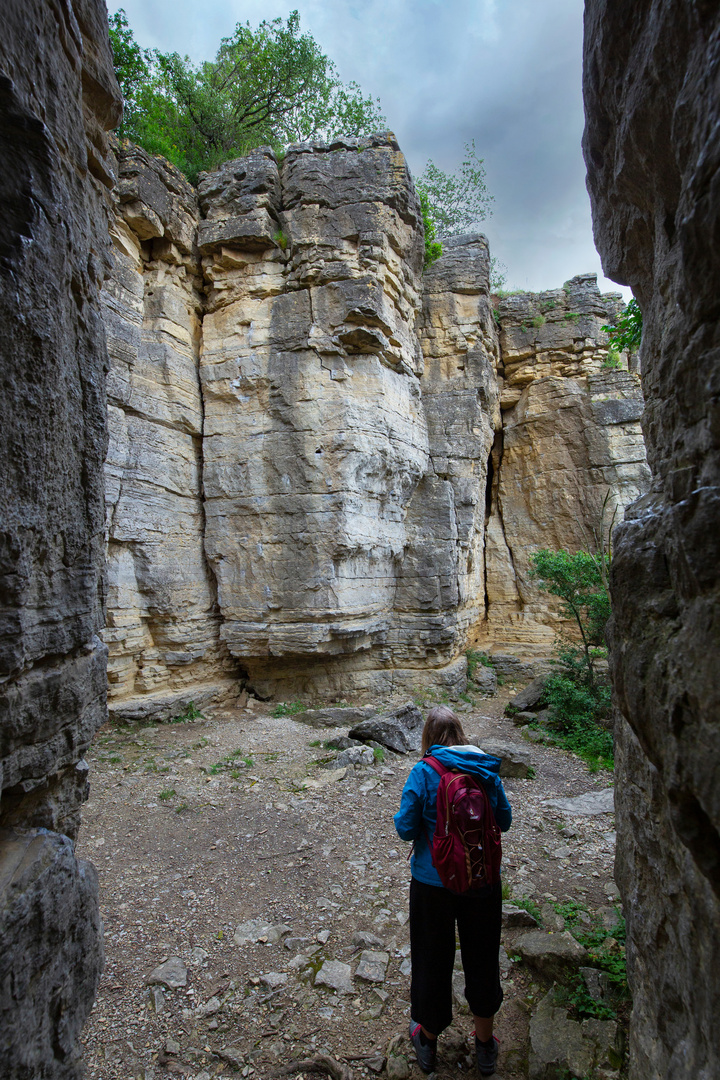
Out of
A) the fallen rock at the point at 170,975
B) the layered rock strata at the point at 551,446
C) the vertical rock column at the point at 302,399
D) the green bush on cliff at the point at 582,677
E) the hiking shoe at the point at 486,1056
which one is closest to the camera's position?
the hiking shoe at the point at 486,1056

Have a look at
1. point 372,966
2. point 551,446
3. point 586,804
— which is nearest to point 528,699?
point 586,804

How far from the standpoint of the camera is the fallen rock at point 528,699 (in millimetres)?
9586

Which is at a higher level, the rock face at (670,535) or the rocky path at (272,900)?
the rock face at (670,535)

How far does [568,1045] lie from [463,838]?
1.39 m

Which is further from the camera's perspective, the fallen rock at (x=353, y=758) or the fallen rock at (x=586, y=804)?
the fallen rock at (x=353, y=758)

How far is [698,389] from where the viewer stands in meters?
1.46

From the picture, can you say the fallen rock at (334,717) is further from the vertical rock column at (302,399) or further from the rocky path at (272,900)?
the rocky path at (272,900)

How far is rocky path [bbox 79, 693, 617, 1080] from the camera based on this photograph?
301cm

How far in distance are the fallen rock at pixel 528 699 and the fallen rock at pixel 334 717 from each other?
2.59m

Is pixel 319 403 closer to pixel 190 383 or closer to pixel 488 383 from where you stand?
pixel 190 383

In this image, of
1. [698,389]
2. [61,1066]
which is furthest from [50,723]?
[698,389]

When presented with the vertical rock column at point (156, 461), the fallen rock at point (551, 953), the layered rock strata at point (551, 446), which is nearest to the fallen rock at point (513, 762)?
the fallen rock at point (551, 953)

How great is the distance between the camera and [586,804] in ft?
19.3

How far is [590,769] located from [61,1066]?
658cm
